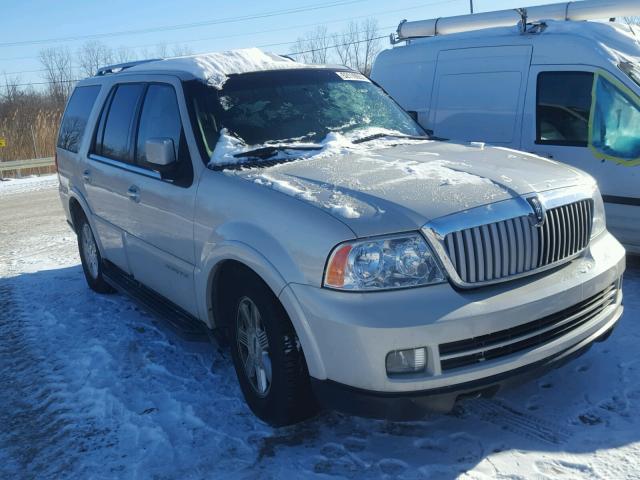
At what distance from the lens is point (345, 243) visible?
2957 millimetres

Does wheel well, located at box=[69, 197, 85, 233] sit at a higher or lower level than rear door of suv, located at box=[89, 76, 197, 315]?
lower

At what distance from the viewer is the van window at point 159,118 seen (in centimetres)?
433

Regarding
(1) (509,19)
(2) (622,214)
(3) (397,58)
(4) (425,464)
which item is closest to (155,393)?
(4) (425,464)

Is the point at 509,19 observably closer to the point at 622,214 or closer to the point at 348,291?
the point at 622,214

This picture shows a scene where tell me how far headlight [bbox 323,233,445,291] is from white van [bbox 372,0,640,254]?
331cm

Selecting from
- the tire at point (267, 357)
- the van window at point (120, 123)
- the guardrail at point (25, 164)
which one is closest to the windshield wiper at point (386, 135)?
the tire at point (267, 357)

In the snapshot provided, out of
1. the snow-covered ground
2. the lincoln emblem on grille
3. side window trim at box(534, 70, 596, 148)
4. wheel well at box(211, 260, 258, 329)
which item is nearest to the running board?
wheel well at box(211, 260, 258, 329)

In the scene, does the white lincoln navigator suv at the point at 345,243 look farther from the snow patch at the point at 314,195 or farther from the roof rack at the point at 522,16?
the roof rack at the point at 522,16

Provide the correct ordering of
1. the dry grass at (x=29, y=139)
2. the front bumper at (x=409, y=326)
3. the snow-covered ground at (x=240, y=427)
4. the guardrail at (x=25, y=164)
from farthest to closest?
1. the dry grass at (x=29, y=139)
2. the guardrail at (x=25, y=164)
3. the snow-covered ground at (x=240, y=427)
4. the front bumper at (x=409, y=326)

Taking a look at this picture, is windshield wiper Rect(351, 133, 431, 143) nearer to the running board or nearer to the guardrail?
the running board

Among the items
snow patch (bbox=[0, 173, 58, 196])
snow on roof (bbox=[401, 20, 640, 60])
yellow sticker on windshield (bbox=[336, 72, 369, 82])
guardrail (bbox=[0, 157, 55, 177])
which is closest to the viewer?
yellow sticker on windshield (bbox=[336, 72, 369, 82])

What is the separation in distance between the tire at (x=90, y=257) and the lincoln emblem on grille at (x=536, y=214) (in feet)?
14.0

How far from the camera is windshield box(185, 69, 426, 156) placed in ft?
13.7

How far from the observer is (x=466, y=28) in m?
7.69
